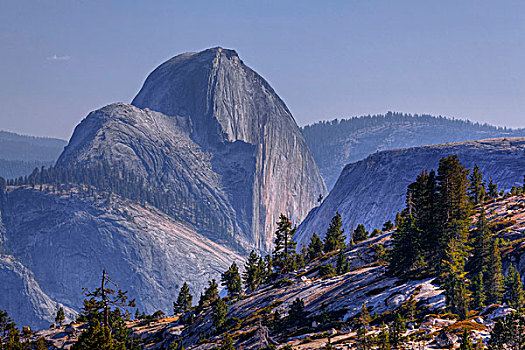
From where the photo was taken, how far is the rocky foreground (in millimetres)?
75688

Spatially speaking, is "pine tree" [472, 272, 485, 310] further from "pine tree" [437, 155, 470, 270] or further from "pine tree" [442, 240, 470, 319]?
"pine tree" [437, 155, 470, 270]

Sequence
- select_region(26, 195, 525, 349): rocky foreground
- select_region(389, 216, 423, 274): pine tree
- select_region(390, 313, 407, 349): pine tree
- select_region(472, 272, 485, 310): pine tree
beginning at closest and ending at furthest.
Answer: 1. select_region(390, 313, 407, 349): pine tree
2. select_region(26, 195, 525, 349): rocky foreground
3. select_region(472, 272, 485, 310): pine tree
4. select_region(389, 216, 423, 274): pine tree

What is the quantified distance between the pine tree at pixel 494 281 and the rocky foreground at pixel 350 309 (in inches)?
132

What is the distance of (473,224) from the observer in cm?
10312

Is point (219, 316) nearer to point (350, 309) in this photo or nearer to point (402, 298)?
point (350, 309)

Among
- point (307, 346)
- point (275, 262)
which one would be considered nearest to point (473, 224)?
point (307, 346)

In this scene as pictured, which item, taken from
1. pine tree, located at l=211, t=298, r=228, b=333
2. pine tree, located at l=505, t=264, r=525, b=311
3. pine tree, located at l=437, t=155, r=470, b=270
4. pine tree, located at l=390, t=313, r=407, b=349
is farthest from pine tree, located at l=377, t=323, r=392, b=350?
pine tree, located at l=211, t=298, r=228, b=333

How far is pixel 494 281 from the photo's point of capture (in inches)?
3231

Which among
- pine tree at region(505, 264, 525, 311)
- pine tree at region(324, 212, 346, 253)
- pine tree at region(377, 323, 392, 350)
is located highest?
pine tree at region(324, 212, 346, 253)

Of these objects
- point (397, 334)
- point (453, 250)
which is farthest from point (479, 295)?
point (397, 334)

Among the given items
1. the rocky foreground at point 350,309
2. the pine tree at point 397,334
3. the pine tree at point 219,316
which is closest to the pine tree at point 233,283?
the rocky foreground at point 350,309

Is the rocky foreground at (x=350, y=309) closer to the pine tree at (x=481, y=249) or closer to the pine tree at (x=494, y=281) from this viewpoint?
the pine tree at (x=494, y=281)

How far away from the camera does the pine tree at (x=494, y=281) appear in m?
81.6

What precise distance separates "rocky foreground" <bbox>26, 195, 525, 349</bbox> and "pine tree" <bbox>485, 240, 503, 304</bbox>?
3.36m
